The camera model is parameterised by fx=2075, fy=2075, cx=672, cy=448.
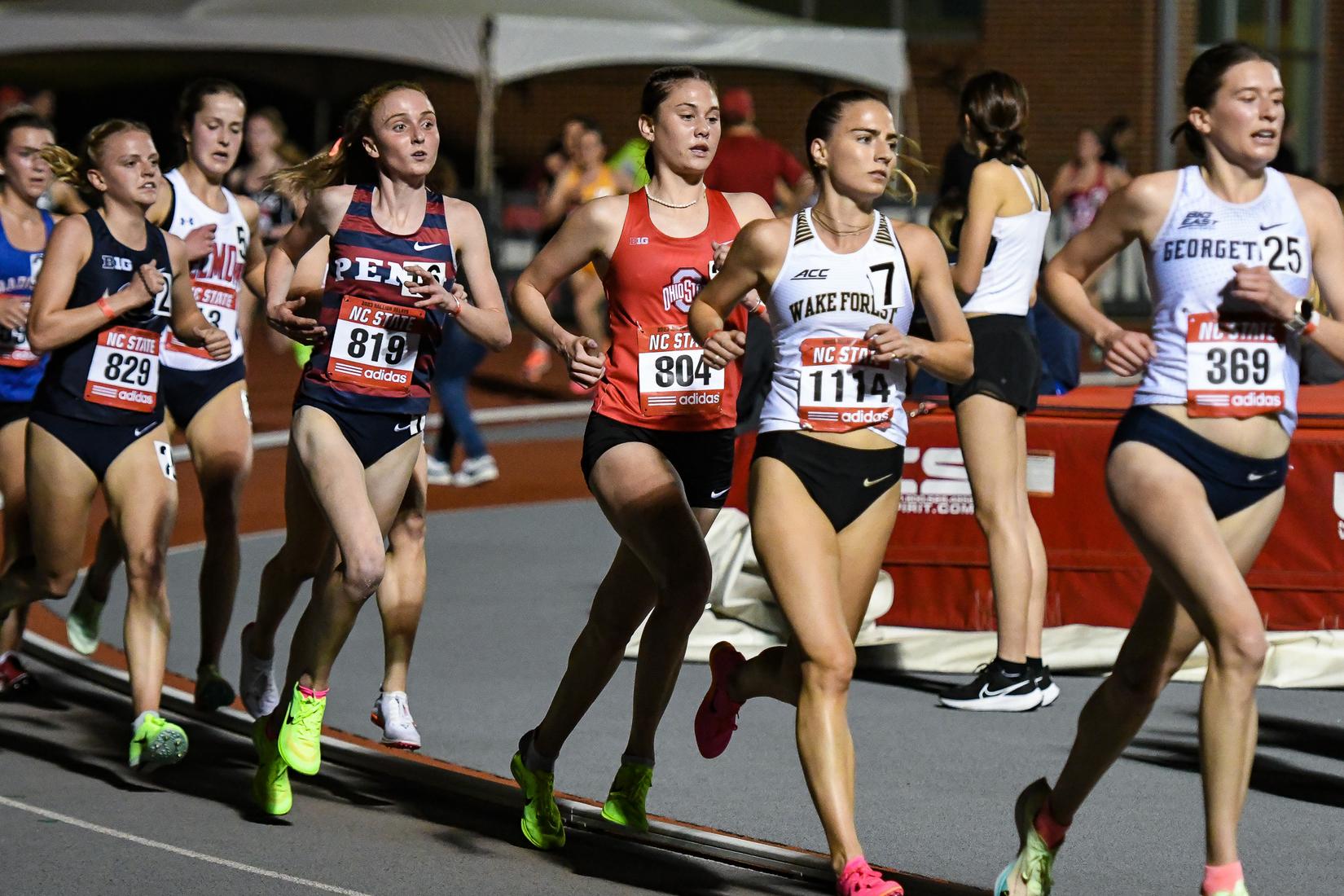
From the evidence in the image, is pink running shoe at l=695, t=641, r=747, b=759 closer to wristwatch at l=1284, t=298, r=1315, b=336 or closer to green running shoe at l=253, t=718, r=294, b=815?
green running shoe at l=253, t=718, r=294, b=815

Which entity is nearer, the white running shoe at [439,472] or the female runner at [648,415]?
the female runner at [648,415]

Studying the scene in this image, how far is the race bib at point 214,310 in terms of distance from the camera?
24.6ft

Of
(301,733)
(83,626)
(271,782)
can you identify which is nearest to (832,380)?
(301,733)

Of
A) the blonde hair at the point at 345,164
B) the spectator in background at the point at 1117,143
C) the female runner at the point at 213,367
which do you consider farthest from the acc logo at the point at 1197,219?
the spectator in background at the point at 1117,143

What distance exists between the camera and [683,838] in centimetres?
590

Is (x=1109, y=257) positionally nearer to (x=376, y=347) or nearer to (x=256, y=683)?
(x=376, y=347)

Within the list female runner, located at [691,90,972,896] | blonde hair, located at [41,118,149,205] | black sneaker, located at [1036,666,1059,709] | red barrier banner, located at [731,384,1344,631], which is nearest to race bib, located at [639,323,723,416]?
female runner, located at [691,90,972,896]

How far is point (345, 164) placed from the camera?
21.0ft

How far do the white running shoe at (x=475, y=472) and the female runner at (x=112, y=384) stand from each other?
6.57 metres

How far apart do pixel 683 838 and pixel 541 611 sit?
3905 mm

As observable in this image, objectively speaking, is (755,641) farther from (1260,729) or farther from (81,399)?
(81,399)

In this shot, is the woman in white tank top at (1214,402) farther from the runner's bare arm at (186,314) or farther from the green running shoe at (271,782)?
the runner's bare arm at (186,314)

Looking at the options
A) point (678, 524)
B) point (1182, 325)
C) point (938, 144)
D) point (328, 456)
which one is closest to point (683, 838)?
point (678, 524)

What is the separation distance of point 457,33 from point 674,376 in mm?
15688
